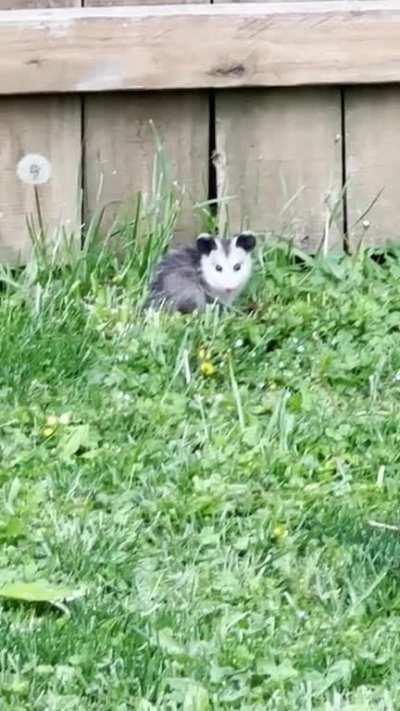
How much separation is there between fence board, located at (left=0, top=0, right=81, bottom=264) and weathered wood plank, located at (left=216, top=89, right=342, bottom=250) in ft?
1.66

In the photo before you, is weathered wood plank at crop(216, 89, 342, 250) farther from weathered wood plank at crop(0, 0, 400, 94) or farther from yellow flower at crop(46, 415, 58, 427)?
yellow flower at crop(46, 415, 58, 427)

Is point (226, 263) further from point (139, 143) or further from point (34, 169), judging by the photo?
point (34, 169)

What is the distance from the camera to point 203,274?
5516 mm

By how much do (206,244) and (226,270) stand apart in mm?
209

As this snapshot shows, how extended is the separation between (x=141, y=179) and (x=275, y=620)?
2417mm

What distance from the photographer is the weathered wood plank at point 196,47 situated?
545 centimetres

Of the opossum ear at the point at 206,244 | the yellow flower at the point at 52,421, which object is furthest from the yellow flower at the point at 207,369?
the opossum ear at the point at 206,244

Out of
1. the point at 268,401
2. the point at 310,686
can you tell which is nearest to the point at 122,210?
the point at 268,401

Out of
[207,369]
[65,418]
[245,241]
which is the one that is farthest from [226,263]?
[65,418]

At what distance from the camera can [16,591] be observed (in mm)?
3686

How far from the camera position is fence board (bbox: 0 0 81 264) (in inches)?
219

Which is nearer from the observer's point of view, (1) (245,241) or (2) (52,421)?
(2) (52,421)

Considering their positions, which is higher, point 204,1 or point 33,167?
point 204,1

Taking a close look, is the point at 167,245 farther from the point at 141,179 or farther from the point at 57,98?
the point at 57,98
